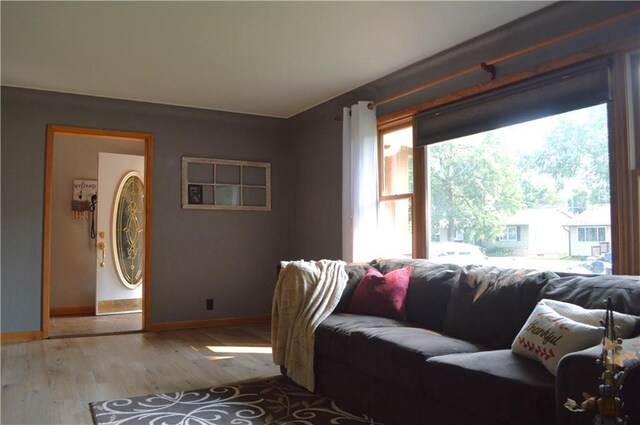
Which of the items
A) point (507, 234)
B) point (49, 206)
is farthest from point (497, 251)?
point (49, 206)

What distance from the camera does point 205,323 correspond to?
5.59 m

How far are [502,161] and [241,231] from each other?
3.19 meters

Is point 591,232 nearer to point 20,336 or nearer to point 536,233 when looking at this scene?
point 536,233

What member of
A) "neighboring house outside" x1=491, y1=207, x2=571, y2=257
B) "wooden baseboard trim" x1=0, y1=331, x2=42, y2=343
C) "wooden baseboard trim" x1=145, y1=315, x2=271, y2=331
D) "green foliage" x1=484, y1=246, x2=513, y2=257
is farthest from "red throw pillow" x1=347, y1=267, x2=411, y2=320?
"wooden baseboard trim" x1=0, y1=331, x2=42, y2=343

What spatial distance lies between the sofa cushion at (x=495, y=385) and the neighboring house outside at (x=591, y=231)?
1035 millimetres

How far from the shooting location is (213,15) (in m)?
3.21

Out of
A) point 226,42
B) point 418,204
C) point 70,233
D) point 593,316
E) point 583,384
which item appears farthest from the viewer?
point 70,233

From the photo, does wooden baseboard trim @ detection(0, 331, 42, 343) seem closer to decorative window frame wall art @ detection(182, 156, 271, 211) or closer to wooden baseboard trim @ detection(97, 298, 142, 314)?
wooden baseboard trim @ detection(97, 298, 142, 314)

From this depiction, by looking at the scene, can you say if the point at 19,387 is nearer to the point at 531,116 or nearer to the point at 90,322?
the point at 90,322

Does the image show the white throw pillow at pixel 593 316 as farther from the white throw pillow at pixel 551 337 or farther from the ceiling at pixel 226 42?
the ceiling at pixel 226 42

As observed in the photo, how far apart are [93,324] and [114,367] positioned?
2180 millimetres

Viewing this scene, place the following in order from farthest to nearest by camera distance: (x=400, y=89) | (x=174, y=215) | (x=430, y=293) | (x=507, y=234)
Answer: (x=174, y=215) → (x=400, y=89) → (x=507, y=234) → (x=430, y=293)

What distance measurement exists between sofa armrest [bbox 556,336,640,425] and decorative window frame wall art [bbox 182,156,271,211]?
4.50m

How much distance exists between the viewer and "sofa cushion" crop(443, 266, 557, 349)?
261cm
